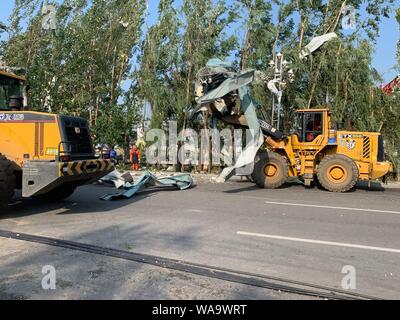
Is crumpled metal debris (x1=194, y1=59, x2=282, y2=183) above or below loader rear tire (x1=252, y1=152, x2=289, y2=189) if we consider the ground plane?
above

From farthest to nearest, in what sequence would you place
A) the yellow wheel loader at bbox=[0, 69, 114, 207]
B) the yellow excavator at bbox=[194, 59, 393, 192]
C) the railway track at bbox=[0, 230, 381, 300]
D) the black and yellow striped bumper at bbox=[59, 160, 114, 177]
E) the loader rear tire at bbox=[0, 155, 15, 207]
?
1. the yellow excavator at bbox=[194, 59, 393, 192]
2. the black and yellow striped bumper at bbox=[59, 160, 114, 177]
3. the yellow wheel loader at bbox=[0, 69, 114, 207]
4. the loader rear tire at bbox=[0, 155, 15, 207]
5. the railway track at bbox=[0, 230, 381, 300]

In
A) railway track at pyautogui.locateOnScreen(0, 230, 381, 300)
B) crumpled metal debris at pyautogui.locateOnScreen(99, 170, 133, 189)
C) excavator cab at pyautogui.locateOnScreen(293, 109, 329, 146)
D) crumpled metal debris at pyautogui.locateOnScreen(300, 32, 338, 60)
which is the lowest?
railway track at pyautogui.locateOnScreen(0, 230, 381, 300)

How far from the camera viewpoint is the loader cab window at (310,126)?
14.1 m

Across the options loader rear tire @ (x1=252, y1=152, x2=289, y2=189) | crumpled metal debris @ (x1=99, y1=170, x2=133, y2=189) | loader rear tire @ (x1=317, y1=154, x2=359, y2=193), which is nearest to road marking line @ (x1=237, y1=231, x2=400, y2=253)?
crumpled metal debris @ (x1=99, y1=170, x2=133, y2=189)

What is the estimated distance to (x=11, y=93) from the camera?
30.1 ft

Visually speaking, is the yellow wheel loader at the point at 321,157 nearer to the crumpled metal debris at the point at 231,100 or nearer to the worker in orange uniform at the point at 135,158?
the crumpled metal debris at the point at 231,100

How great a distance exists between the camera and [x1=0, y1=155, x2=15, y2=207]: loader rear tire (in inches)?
299

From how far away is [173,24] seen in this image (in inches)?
830

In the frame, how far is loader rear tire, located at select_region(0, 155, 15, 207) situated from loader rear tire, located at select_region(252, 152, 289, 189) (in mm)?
8401

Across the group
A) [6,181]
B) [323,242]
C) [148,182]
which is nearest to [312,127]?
[148,182]

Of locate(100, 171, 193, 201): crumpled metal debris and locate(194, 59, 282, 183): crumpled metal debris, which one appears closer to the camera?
locate(100, 171, 193, 201): crumpled metal debris

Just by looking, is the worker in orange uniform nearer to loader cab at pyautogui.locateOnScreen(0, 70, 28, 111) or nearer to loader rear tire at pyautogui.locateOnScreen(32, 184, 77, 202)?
loader rear tire at pyautogui.locateOnScreen(32, 184, 77, 202)

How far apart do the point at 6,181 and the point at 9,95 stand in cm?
244

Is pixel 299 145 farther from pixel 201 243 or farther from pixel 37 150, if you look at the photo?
pixel 37 150
